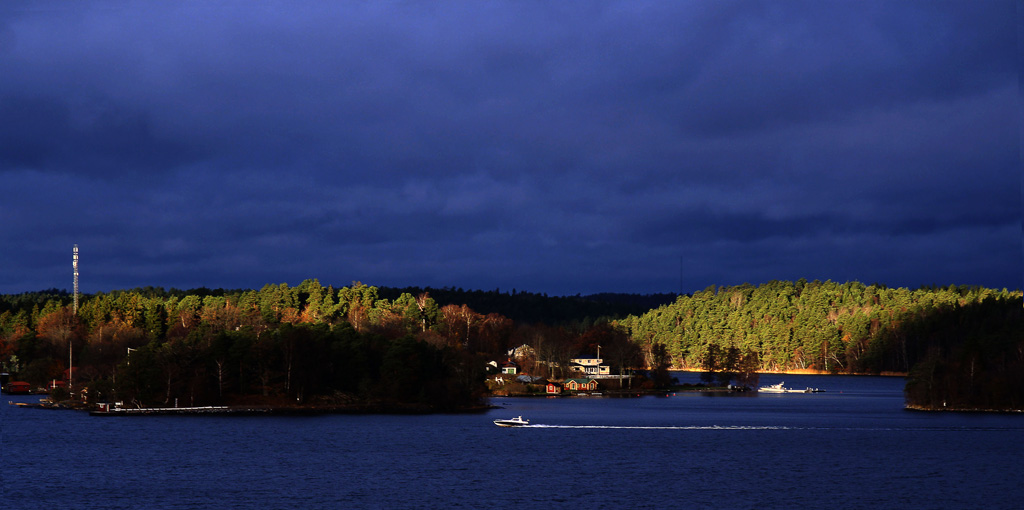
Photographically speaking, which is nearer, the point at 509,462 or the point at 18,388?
the point at 509,462

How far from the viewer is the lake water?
62031 mm

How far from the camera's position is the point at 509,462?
79.2 meters

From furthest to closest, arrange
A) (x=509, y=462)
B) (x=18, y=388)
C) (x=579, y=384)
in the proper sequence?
(x=579, y=384)
(x=18, y=388)
(x=509, y=462)

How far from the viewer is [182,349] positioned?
389 ft

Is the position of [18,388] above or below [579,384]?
below

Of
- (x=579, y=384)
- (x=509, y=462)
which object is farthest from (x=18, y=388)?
(x=509, y=462)

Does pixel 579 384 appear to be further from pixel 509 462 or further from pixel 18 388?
pixel 18 388

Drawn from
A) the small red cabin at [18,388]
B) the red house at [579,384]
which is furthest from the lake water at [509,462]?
the small red cabin at [18,388]

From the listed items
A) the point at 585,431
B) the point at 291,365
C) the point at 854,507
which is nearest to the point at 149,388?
the point at 291,365

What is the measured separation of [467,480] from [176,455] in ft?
91.5

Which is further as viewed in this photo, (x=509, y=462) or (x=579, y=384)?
(x=579, y=384)

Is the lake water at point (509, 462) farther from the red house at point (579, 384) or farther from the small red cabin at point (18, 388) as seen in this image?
the small red cabin at point (18, 388)

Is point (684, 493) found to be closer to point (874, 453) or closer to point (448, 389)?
point (874, 453)

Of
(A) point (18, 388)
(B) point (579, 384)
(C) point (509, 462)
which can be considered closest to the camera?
(C) point (509, 462)
